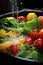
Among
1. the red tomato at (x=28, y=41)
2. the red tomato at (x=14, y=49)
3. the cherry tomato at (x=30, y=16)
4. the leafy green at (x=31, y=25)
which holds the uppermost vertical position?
the cherry tomato at (x=30, y=16)

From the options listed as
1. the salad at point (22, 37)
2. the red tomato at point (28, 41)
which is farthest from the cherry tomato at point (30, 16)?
the red tomato at point (28, 41)

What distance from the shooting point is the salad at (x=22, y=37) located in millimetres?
789

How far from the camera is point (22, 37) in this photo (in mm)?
892

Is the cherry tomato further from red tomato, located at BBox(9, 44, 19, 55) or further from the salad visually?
red tomato, located at BBox(9, 44, 19, 55)

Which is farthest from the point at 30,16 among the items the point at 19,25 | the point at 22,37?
the point at 22,37

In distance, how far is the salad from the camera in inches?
31.0

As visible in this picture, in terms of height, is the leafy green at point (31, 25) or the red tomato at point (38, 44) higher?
the leafy green at point (31, 25)

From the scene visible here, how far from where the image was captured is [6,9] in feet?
9.25

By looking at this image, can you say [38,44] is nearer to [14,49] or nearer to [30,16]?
[14,49]

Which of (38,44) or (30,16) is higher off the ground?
(30,16)

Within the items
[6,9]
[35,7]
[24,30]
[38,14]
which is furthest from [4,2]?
[24,30]

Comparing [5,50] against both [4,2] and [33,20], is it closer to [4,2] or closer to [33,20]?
[33,20]

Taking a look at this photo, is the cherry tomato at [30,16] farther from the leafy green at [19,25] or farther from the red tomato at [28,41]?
the red tomato at [28,41]

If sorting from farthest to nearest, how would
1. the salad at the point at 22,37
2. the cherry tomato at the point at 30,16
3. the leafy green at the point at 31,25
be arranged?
the cherry tomato at the point at 30,16 < the leafy green at the point at 31,25 < the salad at the point at 22,37
